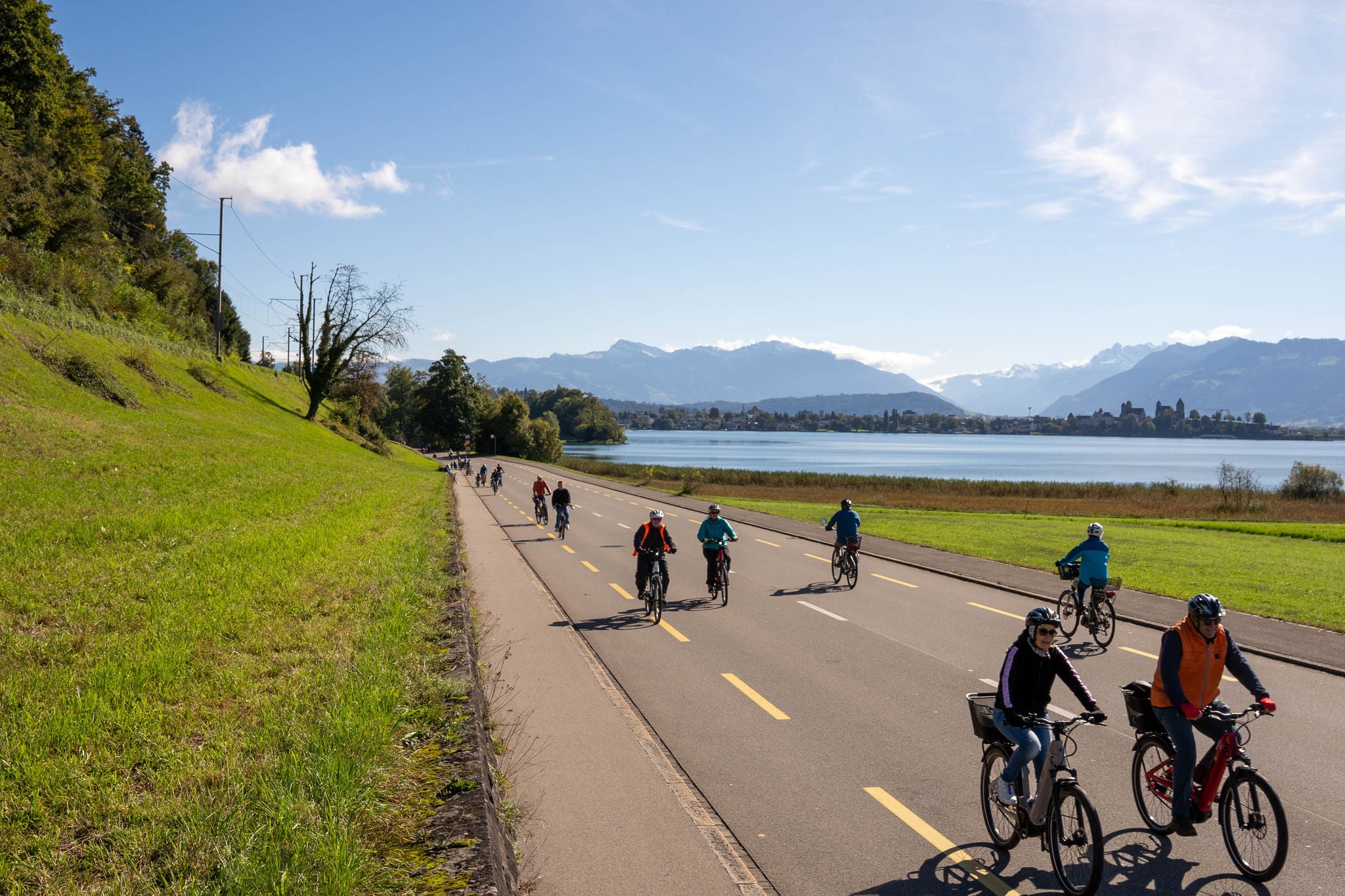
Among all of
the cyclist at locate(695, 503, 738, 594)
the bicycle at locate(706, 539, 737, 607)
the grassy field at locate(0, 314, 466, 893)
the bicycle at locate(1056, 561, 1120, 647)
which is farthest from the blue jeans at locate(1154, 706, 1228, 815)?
the cyclist at locate(695, 503, 738, 594)

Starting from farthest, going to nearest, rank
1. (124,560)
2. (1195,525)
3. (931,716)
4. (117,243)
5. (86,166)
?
(117,243) → (86,166) → (1195,525) → (124,560) → (931,716)

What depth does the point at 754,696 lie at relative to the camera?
8844 mm

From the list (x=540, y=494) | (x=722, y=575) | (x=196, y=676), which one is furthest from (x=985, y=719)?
(x=540, y=494)

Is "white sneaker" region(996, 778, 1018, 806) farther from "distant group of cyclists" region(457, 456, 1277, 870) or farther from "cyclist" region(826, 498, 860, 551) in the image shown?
"cyclist" region(826, 498, 860, 551)

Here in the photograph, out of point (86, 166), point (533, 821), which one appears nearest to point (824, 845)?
point (533, 821)

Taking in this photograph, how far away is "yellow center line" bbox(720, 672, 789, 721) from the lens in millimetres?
8219

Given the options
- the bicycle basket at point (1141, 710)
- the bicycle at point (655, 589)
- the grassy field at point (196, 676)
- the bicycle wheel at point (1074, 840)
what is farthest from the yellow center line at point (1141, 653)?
the grassy field at point (196, 676)

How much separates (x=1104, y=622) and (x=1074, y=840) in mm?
7978

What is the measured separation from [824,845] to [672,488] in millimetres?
54385

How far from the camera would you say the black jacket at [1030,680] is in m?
5.19

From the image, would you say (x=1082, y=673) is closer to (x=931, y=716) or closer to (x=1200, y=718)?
(x=931, y=716)

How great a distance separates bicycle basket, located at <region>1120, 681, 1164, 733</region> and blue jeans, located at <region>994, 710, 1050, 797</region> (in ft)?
2.90

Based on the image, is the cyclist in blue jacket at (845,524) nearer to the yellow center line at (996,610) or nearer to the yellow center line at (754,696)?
the yellow center line at (996,610)

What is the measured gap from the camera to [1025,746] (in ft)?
16.4
